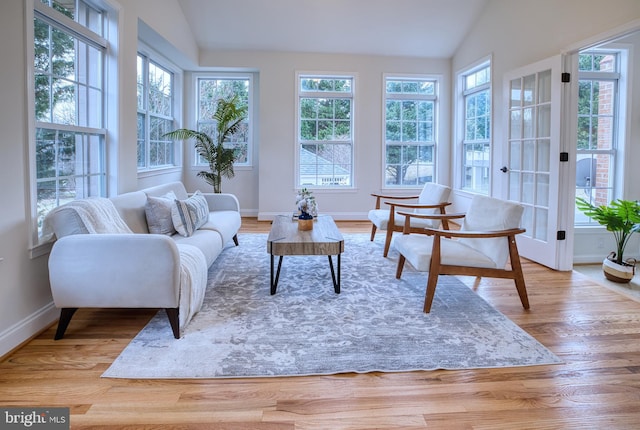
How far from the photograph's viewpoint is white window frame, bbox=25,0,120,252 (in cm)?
264

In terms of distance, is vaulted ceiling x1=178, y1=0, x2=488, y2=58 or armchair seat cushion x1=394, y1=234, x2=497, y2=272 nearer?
armchair seat cushion x1=394, y1=234, x2=497, y2=272

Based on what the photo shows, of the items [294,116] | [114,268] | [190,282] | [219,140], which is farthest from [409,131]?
[114,268]

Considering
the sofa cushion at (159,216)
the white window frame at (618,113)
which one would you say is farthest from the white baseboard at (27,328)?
the white window frame at (618,113)

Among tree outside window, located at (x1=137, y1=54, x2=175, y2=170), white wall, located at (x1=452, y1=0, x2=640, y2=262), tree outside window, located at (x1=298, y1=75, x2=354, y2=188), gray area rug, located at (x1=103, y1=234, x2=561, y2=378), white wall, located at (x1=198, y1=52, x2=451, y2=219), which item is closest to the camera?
gray area rug, located at (x1=103, y1=234, x2=561, y2=378)

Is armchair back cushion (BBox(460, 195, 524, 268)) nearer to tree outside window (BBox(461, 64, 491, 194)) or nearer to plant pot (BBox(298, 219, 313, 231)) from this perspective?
plant pot (BBox(298, 219, 313, 231))

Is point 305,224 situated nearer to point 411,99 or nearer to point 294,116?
point 294,116

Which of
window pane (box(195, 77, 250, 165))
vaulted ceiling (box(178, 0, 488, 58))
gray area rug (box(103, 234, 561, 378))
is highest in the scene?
vaulted ceiling (box(178, 0, 488, 58))

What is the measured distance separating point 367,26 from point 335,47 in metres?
0.65

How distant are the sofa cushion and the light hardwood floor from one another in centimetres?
120

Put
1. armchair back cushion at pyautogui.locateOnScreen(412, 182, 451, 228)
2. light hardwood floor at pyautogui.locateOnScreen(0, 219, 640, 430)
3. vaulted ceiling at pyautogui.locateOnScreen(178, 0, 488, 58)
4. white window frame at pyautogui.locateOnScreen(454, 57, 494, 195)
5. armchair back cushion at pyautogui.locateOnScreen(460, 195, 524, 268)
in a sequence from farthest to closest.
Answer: white window frame at pyautogui.locateOnScreen(454, 57, 494, 195), vaulted ceiling at pyautogui.locateOnScreen(178, 0, 488, 58), armchair back cushion at pyautogui.locateOnScreen(412, 182, 451, 228), armchair back cushion at pyautogui.locateOnScreen(460, 195, 524, 268), light hardwood floor at pyautogui.locateOnScreen(0, 219, 640, 430)

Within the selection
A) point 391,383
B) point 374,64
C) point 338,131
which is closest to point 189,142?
point 338,131

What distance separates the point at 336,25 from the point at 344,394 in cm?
559

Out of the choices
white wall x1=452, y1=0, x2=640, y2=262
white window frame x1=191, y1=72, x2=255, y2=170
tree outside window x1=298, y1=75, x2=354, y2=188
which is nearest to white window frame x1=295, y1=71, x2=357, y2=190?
tree outside window x1=298, y1=75, x2=354, y2=188

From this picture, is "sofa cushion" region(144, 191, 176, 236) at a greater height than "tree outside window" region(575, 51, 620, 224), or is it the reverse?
"tree outside window" region(575, 51, 620, 224)
